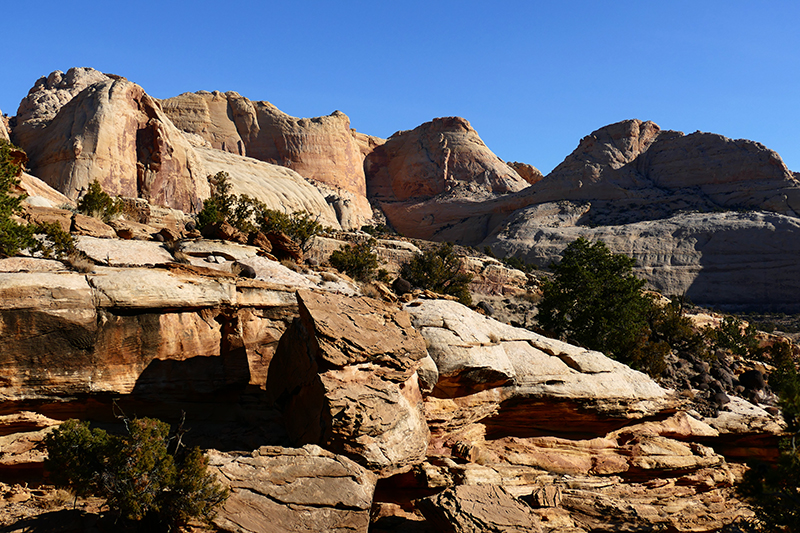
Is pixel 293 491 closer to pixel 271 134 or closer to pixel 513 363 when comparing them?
pixel 513 363

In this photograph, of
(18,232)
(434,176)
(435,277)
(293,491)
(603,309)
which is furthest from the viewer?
(434,176)

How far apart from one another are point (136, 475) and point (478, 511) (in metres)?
6.51

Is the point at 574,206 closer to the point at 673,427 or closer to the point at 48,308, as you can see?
the point at 673,427

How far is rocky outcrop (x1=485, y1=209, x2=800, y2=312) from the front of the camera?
68438mm

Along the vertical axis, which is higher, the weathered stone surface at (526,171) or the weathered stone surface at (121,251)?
the weathered stone surface at (526,171)

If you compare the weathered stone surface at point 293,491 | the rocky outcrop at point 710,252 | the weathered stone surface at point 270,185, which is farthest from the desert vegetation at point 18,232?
the rocky outcrop at point 710,252

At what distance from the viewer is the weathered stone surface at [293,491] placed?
29.4ft

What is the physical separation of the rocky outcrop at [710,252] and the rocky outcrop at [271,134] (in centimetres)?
3647

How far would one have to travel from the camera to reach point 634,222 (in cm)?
8425

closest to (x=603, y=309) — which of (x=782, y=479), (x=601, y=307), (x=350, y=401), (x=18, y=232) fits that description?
(x=601, y=307)

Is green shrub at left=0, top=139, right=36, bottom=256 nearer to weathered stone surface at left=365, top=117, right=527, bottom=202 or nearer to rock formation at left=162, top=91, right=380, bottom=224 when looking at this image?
rock formation at left=162, top=91, right=380, bottom=224

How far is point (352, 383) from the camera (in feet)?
38.2

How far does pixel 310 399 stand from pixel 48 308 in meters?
6.10

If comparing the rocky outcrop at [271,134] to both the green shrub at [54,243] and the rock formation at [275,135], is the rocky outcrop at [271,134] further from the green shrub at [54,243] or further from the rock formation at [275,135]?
the green shrub at [54,243]
